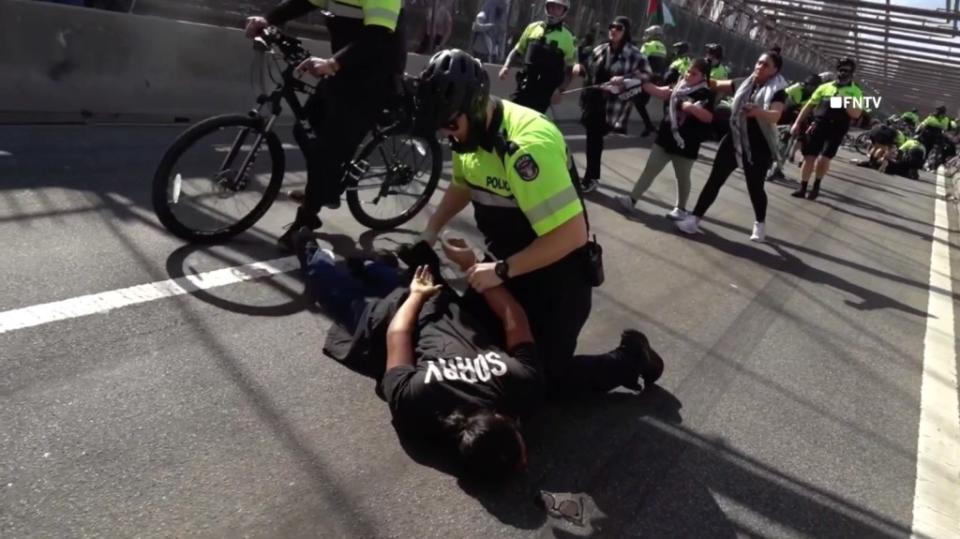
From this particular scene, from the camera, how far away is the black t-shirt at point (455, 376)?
290cm

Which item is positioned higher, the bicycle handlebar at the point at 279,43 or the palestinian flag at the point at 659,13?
the bicycle handlebar at the point at 279,43

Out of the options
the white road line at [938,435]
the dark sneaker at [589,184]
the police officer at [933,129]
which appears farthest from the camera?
the police officer at [933,129]

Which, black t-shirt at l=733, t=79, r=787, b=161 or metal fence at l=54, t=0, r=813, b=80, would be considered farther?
metal fence at l=54, t=0, r=813, b=80

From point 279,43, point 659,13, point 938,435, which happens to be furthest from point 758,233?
point 659,13

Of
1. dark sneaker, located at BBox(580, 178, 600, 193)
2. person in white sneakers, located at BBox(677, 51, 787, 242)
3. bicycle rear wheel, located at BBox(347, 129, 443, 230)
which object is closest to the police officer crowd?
bicycle rear wheel, located at BBox(347, 129, 443, 230)

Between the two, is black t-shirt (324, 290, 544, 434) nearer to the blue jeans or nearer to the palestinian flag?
the blue jeans

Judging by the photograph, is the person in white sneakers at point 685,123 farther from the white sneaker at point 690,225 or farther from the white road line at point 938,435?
the white road line at point 938,435

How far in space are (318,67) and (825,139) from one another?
29.7 ft

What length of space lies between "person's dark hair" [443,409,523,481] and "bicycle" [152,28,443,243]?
1783mm

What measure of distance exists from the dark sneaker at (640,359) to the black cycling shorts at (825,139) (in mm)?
8698

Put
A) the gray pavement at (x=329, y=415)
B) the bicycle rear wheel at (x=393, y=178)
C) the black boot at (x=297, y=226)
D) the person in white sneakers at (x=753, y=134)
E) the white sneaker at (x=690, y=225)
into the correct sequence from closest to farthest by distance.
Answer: the gray pavement at (x=329, y=415), the black boot at (x=297, y=226), the bicycle rear wheel at (x=393, y=178), the person in white sneakers at (x=753, y=134), the white sneaker at (x=690, y=225)

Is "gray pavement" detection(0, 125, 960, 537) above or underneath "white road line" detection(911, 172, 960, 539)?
above

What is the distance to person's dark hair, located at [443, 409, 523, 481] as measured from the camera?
272 cm

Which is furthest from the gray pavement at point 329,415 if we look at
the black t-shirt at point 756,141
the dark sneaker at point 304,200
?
the black t-shirt at point 756,141
